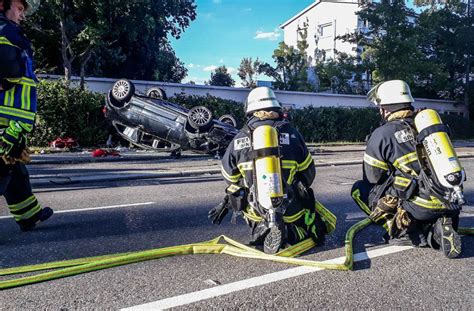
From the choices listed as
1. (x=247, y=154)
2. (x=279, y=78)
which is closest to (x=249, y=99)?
(x=247, y=154)

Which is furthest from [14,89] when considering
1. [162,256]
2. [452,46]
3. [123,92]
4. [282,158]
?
[452,46]

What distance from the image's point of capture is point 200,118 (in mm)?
11305

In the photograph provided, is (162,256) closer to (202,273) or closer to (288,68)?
(202,273)

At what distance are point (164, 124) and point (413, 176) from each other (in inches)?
346

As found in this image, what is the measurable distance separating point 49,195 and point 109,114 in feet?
19.0

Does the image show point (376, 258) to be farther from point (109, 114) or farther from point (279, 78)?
point (279, 78)

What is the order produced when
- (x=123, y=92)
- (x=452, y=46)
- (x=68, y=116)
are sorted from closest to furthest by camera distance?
(x=123, y=92) → (x=68, y=116) → (x=452, y=46)

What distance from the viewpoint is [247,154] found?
154 inches

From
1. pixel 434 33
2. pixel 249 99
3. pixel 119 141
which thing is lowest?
pixel 119 141

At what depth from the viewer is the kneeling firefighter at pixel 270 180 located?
3689 mm

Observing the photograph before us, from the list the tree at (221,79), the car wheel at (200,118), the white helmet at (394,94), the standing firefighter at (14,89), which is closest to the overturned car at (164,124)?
the car wheel at (200,118)

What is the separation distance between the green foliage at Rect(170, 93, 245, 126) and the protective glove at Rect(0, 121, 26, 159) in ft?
→ 48.4

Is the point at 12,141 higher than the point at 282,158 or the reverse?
higher

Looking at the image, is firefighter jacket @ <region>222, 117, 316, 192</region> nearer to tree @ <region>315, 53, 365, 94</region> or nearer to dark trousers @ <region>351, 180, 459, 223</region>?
dark trousers @ <region>351, 180, 459, 223</region>
